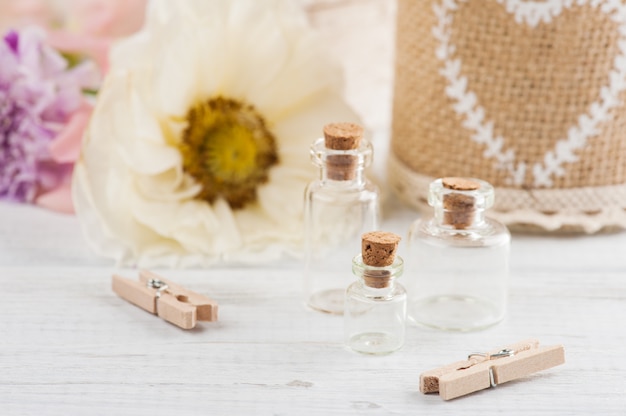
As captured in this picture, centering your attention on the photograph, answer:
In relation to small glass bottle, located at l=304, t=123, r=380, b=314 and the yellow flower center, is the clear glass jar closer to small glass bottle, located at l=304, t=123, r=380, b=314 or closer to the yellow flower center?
small glass bottle, located at l=304, t=123, r=380, b=314

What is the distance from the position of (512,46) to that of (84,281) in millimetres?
387

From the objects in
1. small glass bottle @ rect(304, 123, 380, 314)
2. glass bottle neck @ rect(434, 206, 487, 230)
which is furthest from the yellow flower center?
glass bottle neck @ rect(434, 206, 487, 230)

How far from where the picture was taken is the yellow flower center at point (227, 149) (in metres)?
0.88

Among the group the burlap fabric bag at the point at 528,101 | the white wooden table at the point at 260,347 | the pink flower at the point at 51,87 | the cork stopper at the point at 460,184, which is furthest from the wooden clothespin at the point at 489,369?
the pink flower at the point at 51,87

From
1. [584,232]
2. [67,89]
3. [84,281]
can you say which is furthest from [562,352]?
[67,89]

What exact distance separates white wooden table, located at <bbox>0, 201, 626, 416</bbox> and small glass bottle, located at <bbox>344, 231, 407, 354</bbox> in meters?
0.01

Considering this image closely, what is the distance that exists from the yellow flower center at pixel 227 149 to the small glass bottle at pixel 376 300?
23 cm

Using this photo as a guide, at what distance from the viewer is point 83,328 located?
72 cm

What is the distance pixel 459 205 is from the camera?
0.74 metres

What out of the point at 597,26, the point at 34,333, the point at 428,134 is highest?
the point at 597,26

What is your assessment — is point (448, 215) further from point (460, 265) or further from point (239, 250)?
point (239, 250)

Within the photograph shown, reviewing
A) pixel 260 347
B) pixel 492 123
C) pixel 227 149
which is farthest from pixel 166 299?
pixel 492 123

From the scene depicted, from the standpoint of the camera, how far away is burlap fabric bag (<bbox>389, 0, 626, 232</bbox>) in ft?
2.76

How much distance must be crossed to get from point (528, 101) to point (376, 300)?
0.26 m
